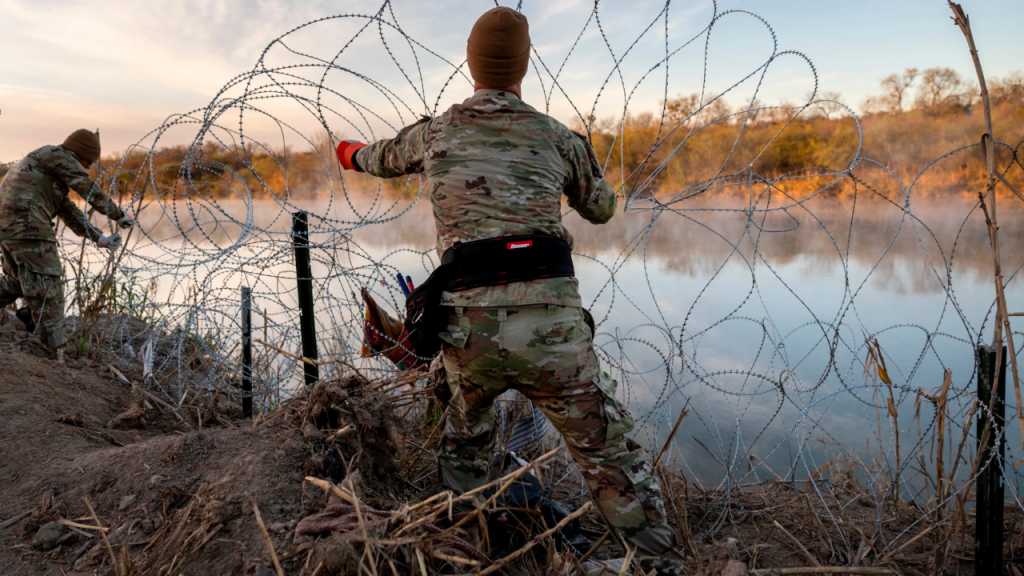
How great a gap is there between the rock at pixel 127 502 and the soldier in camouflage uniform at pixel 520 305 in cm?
110

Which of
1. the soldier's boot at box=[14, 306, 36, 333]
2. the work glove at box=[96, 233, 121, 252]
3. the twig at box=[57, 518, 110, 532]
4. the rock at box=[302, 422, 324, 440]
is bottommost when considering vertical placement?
the twig at box=[57, 518, 110, 532]

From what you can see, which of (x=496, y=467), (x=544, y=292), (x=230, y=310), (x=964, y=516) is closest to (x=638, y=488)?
(x=544, y=292)

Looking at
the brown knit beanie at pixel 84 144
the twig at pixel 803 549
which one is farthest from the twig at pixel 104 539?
the brown knit beanie at pixel 84 144

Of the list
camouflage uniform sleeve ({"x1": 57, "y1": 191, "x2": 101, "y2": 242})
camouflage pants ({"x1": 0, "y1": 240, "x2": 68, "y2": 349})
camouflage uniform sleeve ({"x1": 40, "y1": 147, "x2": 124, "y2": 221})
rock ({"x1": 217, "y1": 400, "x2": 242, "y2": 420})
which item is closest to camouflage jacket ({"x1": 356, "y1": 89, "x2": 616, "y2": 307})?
rock ({"x1": 217, "y1": 400, "x2": 242, "y2": 420})

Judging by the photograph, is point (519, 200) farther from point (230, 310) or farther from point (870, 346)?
point (230, 310)

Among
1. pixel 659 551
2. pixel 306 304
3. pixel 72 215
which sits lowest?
pixel 659 551

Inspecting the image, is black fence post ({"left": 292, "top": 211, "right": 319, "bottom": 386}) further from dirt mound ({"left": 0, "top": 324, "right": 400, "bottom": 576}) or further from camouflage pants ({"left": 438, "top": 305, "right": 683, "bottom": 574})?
camouflage pants ({"left": 438, "top": 305, "right": 683, "bottom": 574})

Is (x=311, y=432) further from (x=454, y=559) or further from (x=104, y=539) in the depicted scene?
(x=454, y=559)

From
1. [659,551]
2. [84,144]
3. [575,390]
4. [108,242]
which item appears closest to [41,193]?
[84,144]

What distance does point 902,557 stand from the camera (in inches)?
86.7

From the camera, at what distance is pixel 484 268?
6.48 ft

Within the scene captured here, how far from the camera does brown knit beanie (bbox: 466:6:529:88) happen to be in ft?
6.80

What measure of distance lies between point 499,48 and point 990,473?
2.38 meters

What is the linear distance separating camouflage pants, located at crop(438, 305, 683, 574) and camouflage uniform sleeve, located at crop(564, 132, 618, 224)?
1.71 ft
